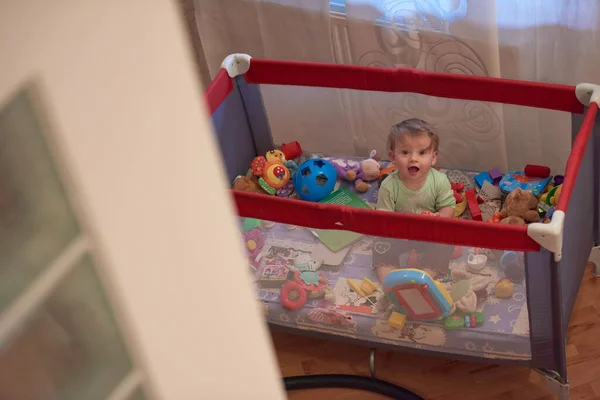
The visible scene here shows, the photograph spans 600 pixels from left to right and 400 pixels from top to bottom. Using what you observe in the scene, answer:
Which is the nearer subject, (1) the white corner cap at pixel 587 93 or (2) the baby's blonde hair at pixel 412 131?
(1) the white corner cap at pixel 587 93

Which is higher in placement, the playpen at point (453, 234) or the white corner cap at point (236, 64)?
the white corner cap at point (236, 64)

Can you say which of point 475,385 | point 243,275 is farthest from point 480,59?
point 243,275

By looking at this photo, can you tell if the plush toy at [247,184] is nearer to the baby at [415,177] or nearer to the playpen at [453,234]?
the playpen at [453,234]

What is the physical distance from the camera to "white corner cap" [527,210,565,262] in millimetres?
1377

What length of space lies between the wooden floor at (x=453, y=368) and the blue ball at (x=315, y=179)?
15.2 inches

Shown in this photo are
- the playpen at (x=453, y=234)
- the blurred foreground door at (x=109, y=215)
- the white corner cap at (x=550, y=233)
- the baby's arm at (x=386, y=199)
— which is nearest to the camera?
the blurred foreground door at (x=109, y=215)

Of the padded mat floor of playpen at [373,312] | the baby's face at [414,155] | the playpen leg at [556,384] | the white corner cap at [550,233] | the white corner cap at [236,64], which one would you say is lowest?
the playpen leg at [556,384]

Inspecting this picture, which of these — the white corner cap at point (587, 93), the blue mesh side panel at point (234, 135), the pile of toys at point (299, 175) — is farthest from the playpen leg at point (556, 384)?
the blue mesh side panel at point (234, 135)

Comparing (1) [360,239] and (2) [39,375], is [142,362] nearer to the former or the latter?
(2) [39,375]

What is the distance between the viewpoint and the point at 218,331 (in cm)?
55

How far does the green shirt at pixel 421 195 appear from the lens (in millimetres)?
1976

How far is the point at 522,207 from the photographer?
189 cm

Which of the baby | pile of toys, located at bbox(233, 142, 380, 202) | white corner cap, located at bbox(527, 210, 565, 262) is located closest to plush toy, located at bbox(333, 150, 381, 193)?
pile of toys, located at bbox(233, 142, 380, 202)

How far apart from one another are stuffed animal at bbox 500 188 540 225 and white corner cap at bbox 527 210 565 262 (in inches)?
18.0
